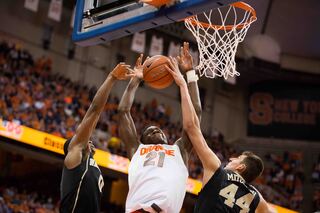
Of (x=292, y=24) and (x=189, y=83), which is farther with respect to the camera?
(x=292, y=24)

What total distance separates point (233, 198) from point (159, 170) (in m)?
0.51

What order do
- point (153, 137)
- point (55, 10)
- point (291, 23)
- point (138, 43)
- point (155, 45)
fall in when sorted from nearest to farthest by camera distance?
point (153, 137) → point (55, 10) → point (138, 43) → point (155, 45) → point (291, 23)

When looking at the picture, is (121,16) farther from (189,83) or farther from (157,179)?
(157,179)

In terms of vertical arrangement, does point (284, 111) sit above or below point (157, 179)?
above

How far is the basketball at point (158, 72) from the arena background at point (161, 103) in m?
5.66

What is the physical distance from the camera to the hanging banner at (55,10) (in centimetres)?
1371

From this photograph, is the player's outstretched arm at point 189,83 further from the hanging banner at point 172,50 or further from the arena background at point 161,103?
the hanging banner at point 172,50

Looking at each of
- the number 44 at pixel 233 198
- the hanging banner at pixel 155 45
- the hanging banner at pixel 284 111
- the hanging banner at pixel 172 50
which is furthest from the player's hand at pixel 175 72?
the hanging banner at pixel 284 111

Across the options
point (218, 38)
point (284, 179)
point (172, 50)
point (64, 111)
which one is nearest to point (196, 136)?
point (218, 38)

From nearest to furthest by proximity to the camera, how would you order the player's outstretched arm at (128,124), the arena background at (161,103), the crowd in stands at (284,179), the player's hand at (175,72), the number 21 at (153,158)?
the number 21 at (153,158), the player's hand at (175,72), the player's outstretched arm at (128,124), the arena background at (161,103), the crowd in stands at (284,179)

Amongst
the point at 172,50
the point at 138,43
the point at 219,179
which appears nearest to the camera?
the point at 219,179

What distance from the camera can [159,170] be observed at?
3.47 meters

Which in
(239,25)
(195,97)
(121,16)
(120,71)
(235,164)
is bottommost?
(235,164)

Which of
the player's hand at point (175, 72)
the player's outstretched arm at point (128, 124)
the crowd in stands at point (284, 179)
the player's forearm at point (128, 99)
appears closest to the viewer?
the player's hand at point (175, 72)
